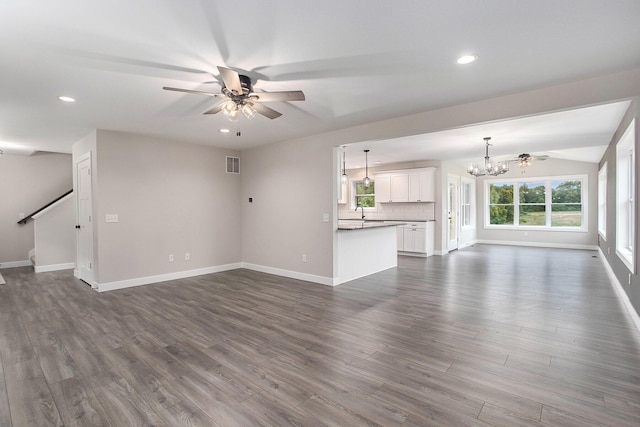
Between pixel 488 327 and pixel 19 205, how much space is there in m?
9.50

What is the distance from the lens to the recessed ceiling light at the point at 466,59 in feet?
8.72

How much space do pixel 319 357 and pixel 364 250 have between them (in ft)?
11.1

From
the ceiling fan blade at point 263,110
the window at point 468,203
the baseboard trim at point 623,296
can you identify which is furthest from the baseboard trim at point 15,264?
the window at point 468,203

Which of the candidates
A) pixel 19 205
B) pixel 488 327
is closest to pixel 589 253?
pixel 488 327

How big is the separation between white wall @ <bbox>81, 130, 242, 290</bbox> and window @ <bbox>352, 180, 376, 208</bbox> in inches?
182

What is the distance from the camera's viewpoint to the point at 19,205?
7199mm

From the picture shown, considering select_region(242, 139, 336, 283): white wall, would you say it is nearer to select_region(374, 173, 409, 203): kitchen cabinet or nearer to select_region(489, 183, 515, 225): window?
select_region(374, 173, 409, 203): kitchen cabinet

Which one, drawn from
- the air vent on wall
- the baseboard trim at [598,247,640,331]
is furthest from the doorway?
the baseboard trim at [598,247,640,331]

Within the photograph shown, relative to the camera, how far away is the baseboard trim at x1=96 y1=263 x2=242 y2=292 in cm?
500

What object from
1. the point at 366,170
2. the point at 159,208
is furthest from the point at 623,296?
the point at 159,208

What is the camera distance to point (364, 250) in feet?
19.6

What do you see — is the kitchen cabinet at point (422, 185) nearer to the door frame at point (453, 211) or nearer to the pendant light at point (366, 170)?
the door frame at point (453, 211)

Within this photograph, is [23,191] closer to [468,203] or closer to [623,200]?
[623,200]

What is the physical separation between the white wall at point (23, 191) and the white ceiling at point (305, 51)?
12.3ft
